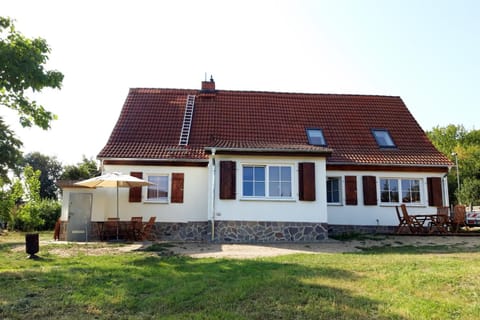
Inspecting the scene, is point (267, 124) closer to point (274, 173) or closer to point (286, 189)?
point (274, 173)

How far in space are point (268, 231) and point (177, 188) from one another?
13.5ft

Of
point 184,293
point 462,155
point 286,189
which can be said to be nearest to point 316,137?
point 286,189

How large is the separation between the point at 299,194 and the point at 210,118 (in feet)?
21.5

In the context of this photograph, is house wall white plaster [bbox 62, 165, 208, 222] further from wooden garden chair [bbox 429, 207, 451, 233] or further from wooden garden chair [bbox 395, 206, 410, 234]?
wooden garden chair [bbox 429, 207, 451, 233]

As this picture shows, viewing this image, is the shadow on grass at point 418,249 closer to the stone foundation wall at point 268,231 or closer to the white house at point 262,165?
the stone foundation wall at point 268,231

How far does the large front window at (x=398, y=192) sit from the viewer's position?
51.5 ft

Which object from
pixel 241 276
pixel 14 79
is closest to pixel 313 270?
pixel 241 276

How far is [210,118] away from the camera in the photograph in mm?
17344

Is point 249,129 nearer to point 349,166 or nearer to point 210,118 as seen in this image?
point 210,118

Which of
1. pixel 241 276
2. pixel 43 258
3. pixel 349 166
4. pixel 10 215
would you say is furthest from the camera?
pixel 349 166

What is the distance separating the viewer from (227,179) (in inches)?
500

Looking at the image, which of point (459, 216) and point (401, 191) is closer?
point (459, 216)

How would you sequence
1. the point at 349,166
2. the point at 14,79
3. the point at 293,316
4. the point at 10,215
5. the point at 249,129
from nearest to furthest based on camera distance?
the point at 293,316, the point at 14,79, the point at 10,215, the point at 349,166, the point at 249,129

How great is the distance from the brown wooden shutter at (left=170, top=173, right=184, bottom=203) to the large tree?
643 centimetres
